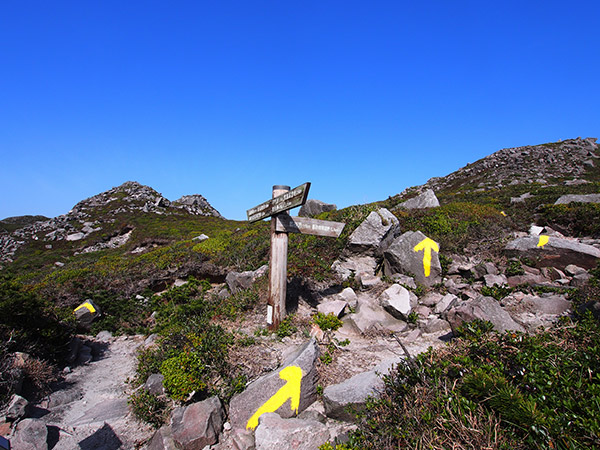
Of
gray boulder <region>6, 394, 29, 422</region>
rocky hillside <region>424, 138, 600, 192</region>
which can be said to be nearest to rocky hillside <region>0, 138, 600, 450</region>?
gray boulder <region>6, 394, 29, 422</region>

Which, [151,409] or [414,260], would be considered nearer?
[151,409]

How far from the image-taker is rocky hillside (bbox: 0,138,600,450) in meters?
3.24

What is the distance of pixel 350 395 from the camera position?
4332mm

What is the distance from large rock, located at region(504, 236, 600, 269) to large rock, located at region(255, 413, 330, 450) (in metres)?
8.11

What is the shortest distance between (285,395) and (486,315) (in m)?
3.77

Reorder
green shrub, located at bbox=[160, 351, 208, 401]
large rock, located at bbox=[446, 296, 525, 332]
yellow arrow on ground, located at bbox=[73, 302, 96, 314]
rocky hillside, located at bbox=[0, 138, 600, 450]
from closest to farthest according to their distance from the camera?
rocky hillside, located at bbox=[0, 138, 600, 450]
green shrub, located at bbox=[160, 351, 208, 401]
large rock, located at bbox=[446, 296, 525, 332]
yellow arrow on ground, located at bbox=[73, 302, 96, 314]

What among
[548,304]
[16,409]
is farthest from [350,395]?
[548,304]

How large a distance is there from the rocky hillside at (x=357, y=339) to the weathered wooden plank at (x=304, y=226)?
70.3 inches

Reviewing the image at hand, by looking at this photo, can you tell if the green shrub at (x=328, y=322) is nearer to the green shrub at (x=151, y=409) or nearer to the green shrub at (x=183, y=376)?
the green shrub at (x=183, y=376)

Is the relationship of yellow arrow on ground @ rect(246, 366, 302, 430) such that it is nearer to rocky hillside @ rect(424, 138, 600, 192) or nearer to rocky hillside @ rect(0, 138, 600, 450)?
rocky hillside @ rect(0, 138, 600, 450)

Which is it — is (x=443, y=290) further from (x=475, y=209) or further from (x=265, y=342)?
(x=475, y=209)

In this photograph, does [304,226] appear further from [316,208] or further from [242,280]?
[316,208]

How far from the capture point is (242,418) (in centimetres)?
459

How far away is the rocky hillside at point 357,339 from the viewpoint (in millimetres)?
3244
